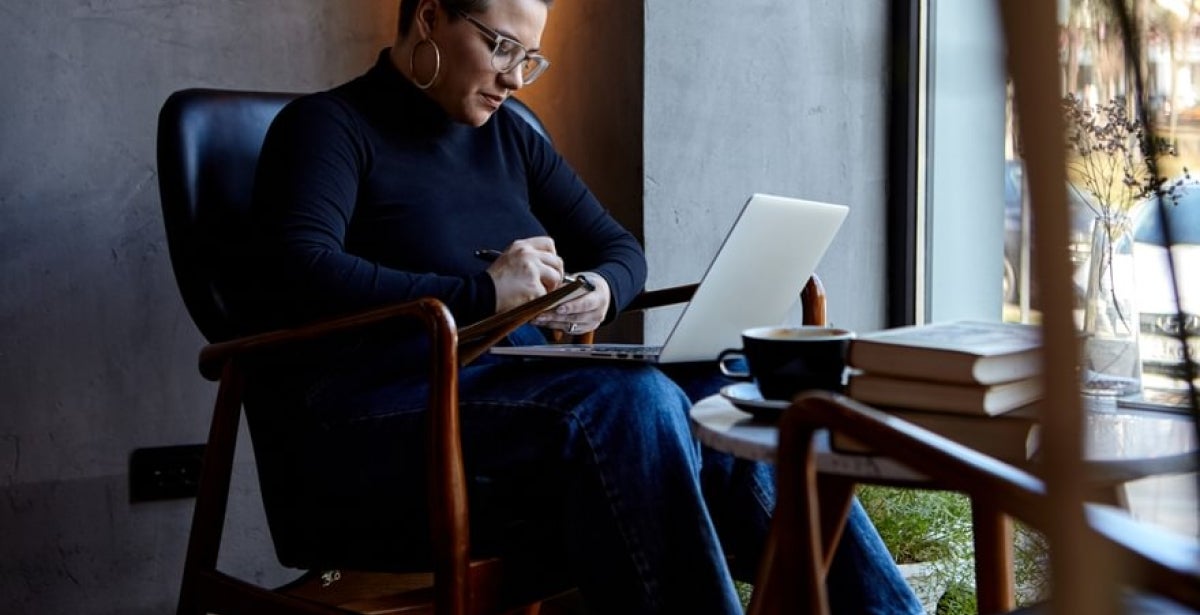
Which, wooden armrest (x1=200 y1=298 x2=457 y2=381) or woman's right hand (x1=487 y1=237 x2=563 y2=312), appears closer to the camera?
wooden armrest (x1=200 y1=298 x2=457 y2=381)

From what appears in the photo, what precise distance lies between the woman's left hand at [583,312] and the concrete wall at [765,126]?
0.63 m

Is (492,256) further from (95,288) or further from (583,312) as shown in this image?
(95,288)

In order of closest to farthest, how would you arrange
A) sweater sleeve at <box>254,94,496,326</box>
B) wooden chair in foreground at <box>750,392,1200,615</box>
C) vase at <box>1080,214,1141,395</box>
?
1. wooden chair in foreground at <box>750,392,1200,615</box>
2. vase at <box>1080,214,1141,395</box>
3. sweater sleeve at <box>254,94,496,326</box>

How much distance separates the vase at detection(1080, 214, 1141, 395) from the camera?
4.05 ft

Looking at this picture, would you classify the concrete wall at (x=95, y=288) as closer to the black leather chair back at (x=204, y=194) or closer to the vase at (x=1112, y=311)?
the black leather chair back at (x=204, y=194)

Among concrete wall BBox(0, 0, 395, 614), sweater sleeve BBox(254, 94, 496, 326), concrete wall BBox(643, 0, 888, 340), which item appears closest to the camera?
sweater sleeve BBox(254, 94, 496, 326)

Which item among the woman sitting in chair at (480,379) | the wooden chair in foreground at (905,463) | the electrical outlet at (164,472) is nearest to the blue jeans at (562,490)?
the woman sitting in chair at (480,379)

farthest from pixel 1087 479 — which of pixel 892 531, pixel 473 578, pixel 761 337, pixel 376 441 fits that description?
pixel 892 531

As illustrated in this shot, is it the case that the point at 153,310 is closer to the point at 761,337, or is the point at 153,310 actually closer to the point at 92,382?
the point at 92,382

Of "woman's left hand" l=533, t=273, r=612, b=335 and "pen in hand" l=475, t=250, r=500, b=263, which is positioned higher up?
"pen in hand" l=475, t=250, r=500, b=263

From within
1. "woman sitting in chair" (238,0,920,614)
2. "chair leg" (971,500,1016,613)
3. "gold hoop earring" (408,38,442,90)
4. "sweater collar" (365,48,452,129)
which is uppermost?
"gold hoop earring" (408,38,442,90)

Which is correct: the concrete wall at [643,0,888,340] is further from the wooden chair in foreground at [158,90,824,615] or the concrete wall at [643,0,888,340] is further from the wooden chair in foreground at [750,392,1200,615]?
the wooden chair in foreground at [750,392,1200,615]

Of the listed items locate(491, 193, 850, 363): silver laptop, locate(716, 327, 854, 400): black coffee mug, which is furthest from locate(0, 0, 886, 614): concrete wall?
locate(716, 327, 854, 400): black coffee mug

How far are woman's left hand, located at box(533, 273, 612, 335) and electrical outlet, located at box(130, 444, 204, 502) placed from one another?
828 millimetres
